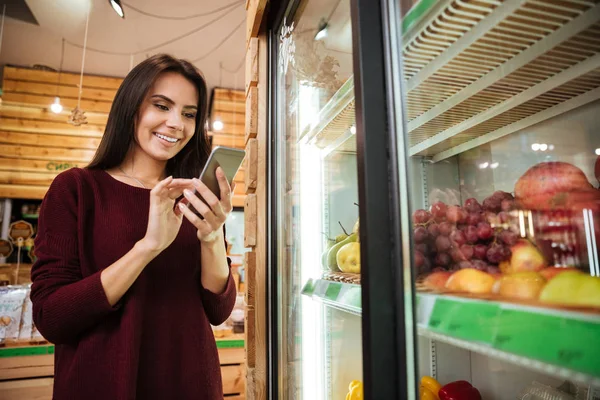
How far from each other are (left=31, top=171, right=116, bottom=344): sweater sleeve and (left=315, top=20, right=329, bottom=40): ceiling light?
873 mm

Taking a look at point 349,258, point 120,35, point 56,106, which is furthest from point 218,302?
point 56,106

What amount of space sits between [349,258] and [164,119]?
0.73 m

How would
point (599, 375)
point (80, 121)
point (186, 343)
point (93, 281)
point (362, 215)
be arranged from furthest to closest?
point (80, 121)
point (186, 343)
point (93, 281)
point (362, 215)
point (599, 375)

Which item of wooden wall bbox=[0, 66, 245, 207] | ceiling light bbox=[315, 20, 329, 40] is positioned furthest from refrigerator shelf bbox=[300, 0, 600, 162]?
wooden wall bbox=[0, 66, 245, 207]

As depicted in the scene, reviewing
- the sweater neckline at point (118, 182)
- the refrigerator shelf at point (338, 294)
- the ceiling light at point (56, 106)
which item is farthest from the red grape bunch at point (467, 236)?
the ceiling light at point (56, 106)

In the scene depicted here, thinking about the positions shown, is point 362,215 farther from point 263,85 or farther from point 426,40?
point 263,85

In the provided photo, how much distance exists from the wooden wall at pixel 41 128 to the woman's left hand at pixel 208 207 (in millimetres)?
4202

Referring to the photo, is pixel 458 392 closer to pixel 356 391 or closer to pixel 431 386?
pixel 431 386

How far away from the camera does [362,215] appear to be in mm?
645

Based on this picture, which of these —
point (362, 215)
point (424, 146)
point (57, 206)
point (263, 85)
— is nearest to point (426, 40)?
point (362, 215)

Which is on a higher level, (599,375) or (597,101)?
(597,101)

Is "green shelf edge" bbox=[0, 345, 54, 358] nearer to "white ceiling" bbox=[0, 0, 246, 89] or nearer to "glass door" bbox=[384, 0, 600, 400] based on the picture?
"glass door" bbox=[384, 0, 600, 400]

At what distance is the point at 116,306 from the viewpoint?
44.3 inches

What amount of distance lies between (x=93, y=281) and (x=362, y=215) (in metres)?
0.80
